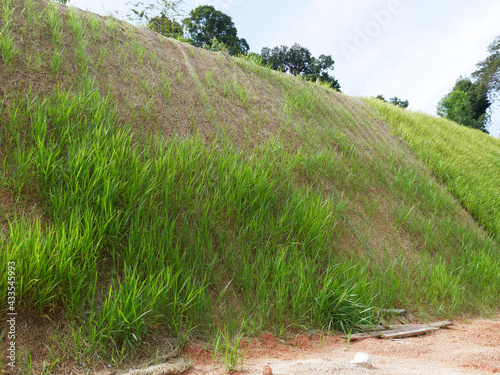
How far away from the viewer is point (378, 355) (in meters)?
2.21

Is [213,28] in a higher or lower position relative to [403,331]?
higher

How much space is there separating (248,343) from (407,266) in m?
2.84

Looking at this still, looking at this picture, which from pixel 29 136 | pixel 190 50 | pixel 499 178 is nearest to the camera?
pixel 29 136

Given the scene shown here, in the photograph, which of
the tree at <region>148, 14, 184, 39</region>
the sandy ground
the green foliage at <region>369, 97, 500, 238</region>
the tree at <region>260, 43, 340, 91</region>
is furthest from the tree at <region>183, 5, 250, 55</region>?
the sandy ground

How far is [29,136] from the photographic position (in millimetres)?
2869

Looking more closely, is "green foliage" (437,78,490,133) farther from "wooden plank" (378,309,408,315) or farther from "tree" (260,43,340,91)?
"wooden plank" (378,309,408,315)

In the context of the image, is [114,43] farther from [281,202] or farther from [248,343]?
[248,343]

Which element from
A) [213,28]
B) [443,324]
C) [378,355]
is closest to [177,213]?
[378,355]

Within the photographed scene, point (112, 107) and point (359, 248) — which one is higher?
point (112, 107)

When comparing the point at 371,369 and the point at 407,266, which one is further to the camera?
the point at 407,266

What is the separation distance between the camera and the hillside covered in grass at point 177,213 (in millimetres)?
2078

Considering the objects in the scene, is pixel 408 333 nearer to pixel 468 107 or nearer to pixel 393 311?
pixel 393 311

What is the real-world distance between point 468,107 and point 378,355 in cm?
3883

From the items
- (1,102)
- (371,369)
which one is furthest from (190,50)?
(371,369)
